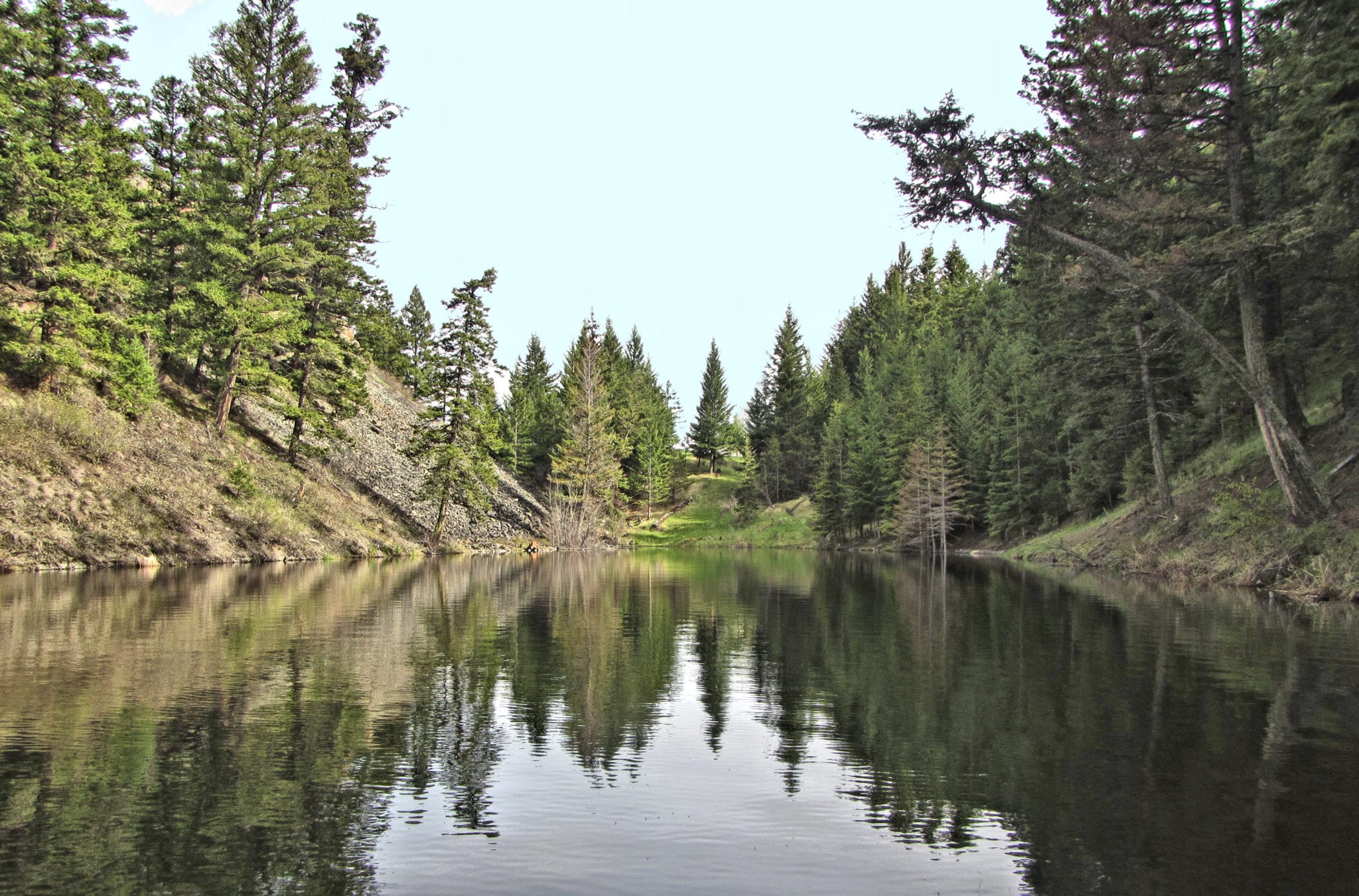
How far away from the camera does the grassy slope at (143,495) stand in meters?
28.6

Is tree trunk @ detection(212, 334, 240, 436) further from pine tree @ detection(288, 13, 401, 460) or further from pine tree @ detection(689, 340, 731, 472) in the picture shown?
pine tree @ detection(689, 340, 731, 472)

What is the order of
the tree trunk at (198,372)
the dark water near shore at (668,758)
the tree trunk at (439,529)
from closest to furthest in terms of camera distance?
the dark water near shore at (668,758) < the tree trunk at (198,372) < the tree trunk at (439,529)

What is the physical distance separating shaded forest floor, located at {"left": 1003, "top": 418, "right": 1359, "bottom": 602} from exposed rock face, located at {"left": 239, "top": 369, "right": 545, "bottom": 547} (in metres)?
35.9

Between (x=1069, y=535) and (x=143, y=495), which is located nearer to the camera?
(x=143, y=495)

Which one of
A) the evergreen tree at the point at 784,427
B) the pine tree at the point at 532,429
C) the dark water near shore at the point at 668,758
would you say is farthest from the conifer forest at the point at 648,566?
the evergreen tree at the point at 784,427

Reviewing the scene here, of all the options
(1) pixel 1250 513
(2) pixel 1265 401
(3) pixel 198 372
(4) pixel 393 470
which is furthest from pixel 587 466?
(2) pixel 1265 401

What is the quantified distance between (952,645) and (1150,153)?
16.7 meters

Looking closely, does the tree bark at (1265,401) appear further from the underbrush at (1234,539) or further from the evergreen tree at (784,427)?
the evergreen tree at (784,427)

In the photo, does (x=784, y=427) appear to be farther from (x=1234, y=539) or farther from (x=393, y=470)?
(x=1234, y=539)

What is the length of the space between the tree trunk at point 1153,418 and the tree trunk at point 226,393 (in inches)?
1555

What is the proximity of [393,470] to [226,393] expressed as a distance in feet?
46.6

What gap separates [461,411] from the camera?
51.7 metres

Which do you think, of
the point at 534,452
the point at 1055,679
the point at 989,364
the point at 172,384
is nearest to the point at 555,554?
the point at 172,384

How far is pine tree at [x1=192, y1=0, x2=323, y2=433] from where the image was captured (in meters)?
40.2
